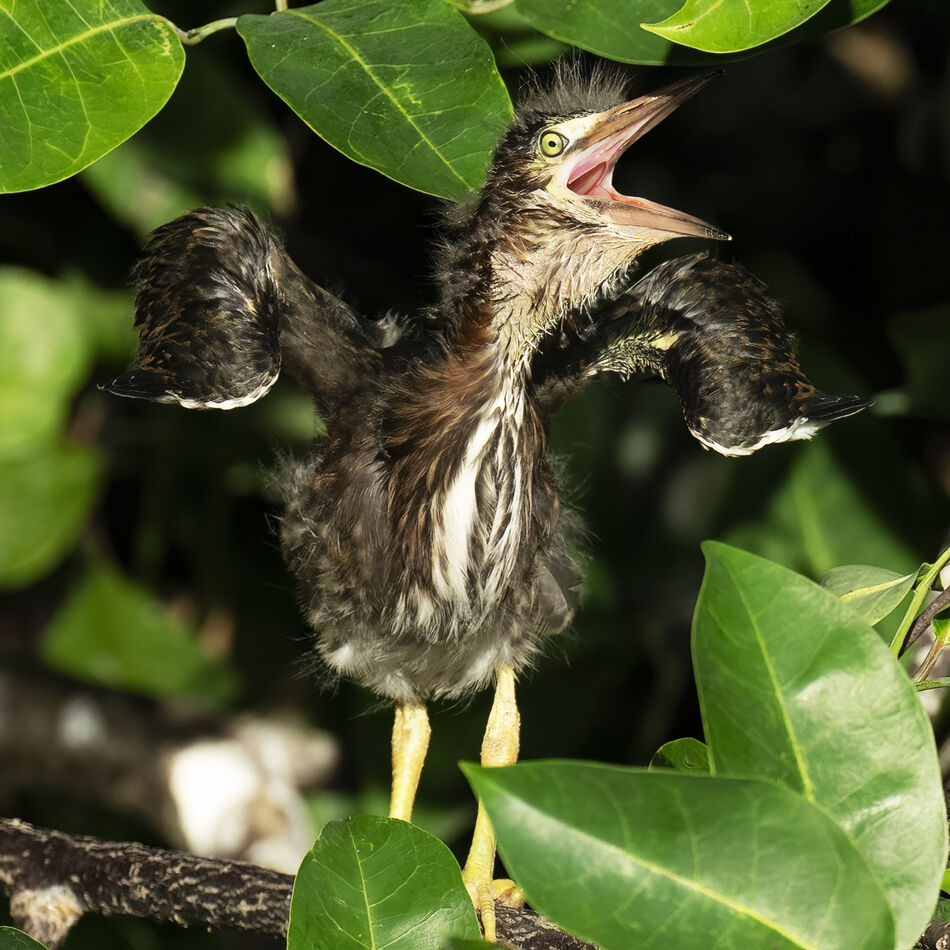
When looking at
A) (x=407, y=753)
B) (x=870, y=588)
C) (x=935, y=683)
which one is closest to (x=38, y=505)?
(x=407, y=753)

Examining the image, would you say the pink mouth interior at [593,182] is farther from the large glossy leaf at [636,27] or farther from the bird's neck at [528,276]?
the large glossy leaf at [636,27]

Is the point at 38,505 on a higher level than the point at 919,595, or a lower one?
lower

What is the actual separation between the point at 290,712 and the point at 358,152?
2.10 m

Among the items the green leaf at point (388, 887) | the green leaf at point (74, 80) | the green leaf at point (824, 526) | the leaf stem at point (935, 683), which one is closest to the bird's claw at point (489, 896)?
the green leaf at point (388, 887)

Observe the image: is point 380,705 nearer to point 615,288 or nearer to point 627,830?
point 615,288

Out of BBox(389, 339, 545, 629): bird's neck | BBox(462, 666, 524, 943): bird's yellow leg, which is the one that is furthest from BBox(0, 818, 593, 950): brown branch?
BBox(389, 339, 545, 629): bird's neck

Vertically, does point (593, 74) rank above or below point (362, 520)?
above

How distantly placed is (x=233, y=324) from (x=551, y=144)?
48 cm

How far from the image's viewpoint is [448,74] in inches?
57.7

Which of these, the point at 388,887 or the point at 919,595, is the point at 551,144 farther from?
the point at 388,887

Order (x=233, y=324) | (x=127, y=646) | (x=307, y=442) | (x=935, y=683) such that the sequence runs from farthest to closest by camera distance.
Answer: (x=127, y=646) < (x=307, y=442) < (x=233, y=324) < (x=935, y=683)

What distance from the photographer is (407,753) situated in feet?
7.30

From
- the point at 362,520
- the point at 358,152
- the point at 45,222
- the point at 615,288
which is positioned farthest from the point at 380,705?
the point at 45,222

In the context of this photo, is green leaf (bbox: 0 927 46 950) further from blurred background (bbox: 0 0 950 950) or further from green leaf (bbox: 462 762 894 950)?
blurred background (bbox: 0 0 950 950)
